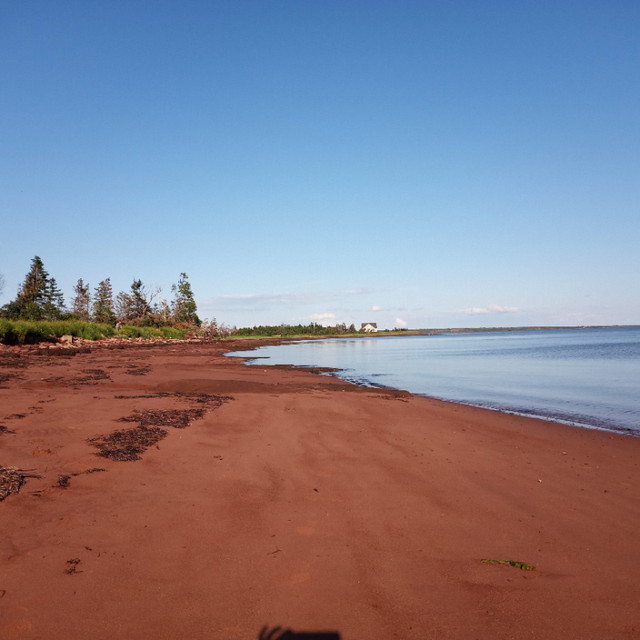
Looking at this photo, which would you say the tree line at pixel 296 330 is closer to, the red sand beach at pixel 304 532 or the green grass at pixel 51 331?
the green grass at pixel 51 331

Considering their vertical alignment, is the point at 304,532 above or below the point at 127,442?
below

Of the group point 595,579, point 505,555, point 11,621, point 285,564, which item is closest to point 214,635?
point 285,564

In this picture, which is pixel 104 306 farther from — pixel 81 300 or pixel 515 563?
pixel 515 563

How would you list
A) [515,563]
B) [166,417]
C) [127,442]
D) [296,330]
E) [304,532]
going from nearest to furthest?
1. [515,563]
2. [304,532]
3. [127,442]
4. [166,417]
5. [296,330]

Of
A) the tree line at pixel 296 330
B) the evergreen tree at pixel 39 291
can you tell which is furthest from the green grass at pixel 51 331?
the tree line at pixel 296 330

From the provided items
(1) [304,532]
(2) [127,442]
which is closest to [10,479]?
(2) [127,442]

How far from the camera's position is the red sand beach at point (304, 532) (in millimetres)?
3037

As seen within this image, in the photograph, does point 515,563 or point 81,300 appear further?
point 81,300

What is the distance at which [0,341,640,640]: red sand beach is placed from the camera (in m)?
3.04

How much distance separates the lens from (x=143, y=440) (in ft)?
22.7

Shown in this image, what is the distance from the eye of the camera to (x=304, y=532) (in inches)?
169

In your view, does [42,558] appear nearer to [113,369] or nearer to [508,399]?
[508,399]

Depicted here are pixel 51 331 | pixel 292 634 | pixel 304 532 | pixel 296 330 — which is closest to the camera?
pixel 292 634

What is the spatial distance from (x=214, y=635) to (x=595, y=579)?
124 inches
